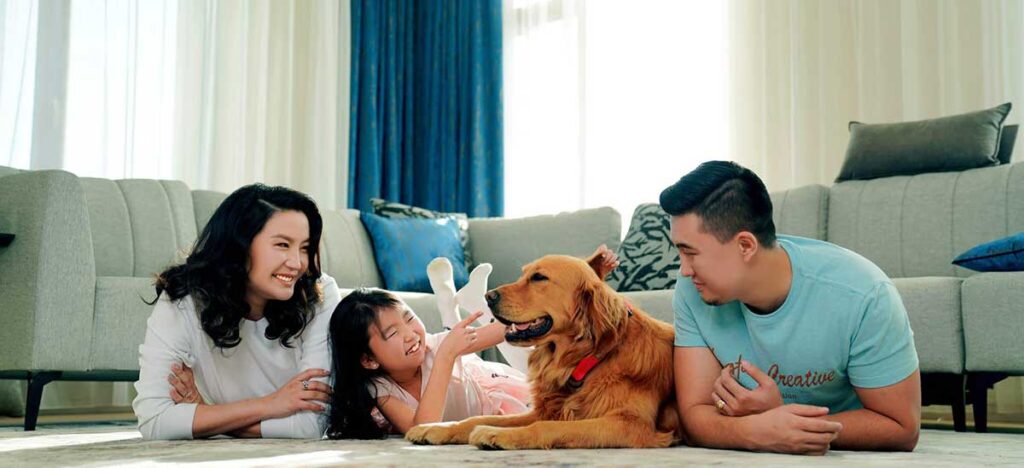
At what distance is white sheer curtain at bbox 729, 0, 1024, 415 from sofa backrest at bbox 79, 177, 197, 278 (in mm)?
2721

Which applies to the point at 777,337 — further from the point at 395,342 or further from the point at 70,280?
the point at 70,280

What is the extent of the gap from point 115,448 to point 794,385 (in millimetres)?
1393

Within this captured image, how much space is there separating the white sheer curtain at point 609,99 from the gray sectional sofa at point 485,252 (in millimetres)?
874

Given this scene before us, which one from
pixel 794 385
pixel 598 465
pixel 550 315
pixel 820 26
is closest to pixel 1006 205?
pixel 820 26

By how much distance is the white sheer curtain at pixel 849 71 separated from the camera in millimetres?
4094

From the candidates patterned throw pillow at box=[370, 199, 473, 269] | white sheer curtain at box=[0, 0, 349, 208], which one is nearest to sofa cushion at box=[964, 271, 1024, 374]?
patterned throw pillow at box=[370, 199, 473, 269]

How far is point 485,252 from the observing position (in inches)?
177

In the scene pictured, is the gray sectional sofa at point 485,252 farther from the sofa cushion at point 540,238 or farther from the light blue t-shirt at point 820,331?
the light blue t-shirt at point 820,331

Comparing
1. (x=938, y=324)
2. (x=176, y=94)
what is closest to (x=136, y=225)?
(x=176, y=94)

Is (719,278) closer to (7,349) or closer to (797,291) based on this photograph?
(797,291)

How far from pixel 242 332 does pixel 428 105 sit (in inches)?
151

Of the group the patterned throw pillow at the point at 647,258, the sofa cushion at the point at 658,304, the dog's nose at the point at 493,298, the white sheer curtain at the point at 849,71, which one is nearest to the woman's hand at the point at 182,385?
the dog's nose at the point at 493,298

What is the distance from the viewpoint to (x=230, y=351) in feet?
7.32

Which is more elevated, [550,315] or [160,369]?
[550,315]
